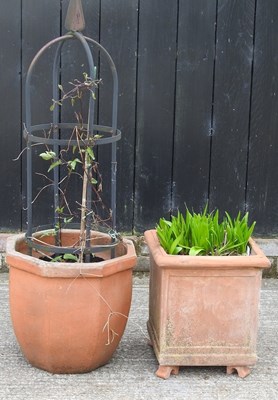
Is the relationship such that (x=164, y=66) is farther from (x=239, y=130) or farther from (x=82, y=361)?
(x=82, y=361)

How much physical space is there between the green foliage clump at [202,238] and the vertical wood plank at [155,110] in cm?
123

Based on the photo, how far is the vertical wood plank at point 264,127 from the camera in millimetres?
4969

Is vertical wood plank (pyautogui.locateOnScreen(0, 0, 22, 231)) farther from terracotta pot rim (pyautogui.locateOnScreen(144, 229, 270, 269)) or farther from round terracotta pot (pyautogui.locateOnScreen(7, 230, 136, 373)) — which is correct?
terracotta pot rim (pyautogui.locateOnScreen(144, 229, 270, 269))

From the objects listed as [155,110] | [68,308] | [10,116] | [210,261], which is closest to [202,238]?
[210,261]

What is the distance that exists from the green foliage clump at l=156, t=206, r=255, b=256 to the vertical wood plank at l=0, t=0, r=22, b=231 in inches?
60.7

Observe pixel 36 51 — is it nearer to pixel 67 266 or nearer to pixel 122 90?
pixel 122 90

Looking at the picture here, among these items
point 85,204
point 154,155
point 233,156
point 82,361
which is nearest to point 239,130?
point 233,156

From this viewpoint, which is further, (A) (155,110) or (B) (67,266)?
(A) (155,110)

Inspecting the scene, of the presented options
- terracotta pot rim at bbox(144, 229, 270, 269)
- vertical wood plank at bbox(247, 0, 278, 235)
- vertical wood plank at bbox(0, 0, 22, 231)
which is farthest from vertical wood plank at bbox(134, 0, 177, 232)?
terracotta pot rim at bbox(144, 229, 270, 269)

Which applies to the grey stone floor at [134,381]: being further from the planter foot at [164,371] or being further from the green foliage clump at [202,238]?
the green foliage clump at [202,238]

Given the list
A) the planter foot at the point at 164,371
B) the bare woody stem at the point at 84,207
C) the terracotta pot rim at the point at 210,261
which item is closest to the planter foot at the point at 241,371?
the planter foot at the point at 164,371

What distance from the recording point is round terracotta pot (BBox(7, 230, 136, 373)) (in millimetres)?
3527

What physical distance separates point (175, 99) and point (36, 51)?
97cm

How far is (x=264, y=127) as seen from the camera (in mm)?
5086
